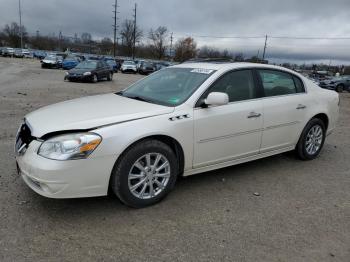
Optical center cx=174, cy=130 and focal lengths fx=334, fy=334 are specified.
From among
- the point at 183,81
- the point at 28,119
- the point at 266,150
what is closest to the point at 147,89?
the point at 183,81

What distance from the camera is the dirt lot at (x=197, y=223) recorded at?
291 cm

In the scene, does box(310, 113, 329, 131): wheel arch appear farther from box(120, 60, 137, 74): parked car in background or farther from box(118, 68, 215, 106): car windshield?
box(120, 60, 137, 74): parked car in background

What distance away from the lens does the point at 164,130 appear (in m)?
3.63

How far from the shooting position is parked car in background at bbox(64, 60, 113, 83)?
2028 centimetres

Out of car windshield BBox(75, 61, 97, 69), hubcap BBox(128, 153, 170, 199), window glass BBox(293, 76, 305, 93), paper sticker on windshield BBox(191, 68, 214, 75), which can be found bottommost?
hubcap BBox(128, 153, 170, 199)

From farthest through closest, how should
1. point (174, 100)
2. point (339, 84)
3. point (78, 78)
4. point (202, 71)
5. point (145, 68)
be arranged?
point (145, 68), point (339, 84), point (78, 78), point (202, 71), point (174, 100)

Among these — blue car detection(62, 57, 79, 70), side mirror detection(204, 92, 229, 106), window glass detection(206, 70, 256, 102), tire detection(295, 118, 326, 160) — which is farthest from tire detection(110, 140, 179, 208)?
blue car detection(62, 57, 79, 70)

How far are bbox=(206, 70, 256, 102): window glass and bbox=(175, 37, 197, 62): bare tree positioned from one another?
76.0 meters

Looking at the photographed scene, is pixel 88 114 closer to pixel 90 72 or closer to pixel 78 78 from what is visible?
pixel 78 78

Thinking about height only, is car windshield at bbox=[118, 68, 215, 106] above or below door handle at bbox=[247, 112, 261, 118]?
above

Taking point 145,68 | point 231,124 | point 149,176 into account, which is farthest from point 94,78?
point 149,176

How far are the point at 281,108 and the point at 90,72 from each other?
1737 centimetres

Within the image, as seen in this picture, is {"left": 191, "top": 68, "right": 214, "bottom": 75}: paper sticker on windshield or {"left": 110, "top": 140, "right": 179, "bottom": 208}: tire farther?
{"left": 191, "top": 68, "right": 214, "bottom": 75}: paper sticker on windshield

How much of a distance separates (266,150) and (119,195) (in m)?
2.34
